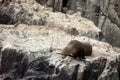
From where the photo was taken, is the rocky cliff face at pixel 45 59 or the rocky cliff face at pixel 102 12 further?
the rocky cliff face at pixel 102 12

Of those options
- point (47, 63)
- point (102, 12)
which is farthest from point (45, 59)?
point (102, 12)

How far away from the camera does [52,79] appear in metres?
8.61

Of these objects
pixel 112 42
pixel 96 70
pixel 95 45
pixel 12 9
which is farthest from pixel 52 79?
pixel 112 42

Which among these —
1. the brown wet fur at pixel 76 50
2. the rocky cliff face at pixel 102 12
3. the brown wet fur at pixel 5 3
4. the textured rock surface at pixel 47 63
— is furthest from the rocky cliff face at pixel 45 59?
the rocky cliff face at pixel 102 12

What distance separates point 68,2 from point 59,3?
0.57 metres

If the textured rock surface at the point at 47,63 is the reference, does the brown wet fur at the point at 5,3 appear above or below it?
above

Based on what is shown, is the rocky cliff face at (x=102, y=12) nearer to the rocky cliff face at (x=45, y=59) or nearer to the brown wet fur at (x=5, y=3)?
the brown wet fur at (x=5, y=3)

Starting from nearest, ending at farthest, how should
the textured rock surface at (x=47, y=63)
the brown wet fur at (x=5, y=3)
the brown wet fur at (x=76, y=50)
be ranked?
1. the textured rock surface at (x=47, y=63)
2. the brown wet fur at (x=76, y=50)
3. the brown wet fur at (x=5, y=3)

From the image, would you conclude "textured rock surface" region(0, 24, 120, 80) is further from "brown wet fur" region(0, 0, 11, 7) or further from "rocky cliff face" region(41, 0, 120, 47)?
"rocky cliff face" region(41, 0, 120, 47)

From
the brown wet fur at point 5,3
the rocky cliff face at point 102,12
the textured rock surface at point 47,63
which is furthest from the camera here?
the rocky cliff face at point 102,12

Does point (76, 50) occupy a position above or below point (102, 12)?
above

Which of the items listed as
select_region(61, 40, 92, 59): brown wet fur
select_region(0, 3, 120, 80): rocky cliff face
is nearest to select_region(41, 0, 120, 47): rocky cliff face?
select_region(0, 3, 120, 80): rocky cliff face

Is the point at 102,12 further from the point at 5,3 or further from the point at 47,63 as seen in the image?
the point at 47,63

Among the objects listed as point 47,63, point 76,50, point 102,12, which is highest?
point 76,50
